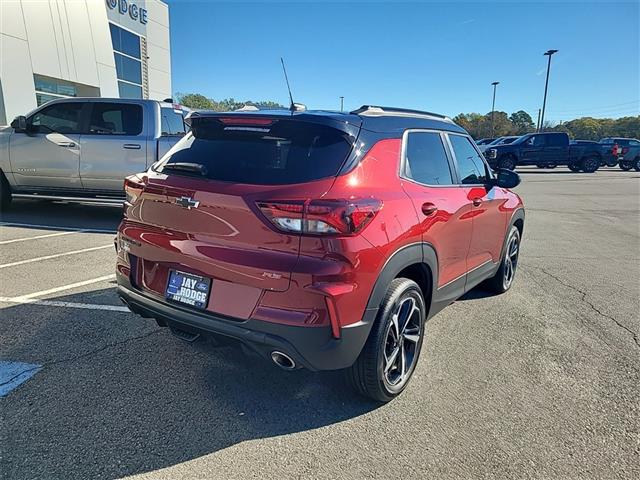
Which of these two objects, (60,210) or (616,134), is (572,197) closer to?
(60,210)

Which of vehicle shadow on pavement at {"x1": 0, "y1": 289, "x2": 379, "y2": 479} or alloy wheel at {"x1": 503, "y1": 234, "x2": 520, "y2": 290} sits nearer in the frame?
vehicle shadow on pavement at {"x1": 0, "y1": 289, "x2": 379, "y2": 479}

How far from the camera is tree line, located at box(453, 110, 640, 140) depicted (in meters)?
66.9

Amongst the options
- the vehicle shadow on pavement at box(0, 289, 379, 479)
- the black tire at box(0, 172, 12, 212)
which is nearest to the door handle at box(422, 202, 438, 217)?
the vehicle shadow on pavement at box(0, 289, 379, 479)

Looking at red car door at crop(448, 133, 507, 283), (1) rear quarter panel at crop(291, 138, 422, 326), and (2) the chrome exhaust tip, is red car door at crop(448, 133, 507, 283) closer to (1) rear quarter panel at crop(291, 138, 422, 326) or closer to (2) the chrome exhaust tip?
(1) rear quarter panel at crop(291, 138, 422, 326)

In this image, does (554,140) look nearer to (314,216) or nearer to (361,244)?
(361,244)

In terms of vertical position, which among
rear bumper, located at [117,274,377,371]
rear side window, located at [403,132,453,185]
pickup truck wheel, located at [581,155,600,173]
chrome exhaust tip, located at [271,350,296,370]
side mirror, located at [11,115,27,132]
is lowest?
pickup truck wheel, located at [581,155,600,173]

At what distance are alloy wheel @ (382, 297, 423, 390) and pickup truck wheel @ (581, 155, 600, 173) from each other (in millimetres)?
26819

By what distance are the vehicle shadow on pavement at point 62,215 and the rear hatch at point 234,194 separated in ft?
16.6

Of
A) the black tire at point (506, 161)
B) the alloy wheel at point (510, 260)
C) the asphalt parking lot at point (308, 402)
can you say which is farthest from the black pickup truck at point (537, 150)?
the asphalt parking lot at point (308, 402)

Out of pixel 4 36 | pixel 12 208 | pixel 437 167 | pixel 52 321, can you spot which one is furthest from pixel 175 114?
pixel 4 36

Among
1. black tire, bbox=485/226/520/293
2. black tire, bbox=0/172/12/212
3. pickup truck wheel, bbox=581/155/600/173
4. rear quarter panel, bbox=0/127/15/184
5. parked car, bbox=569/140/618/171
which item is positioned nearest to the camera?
black tire, bbox=485/226/520/293

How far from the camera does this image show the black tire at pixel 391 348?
256 centimetres

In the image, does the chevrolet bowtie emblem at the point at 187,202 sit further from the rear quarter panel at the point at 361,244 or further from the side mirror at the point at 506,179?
the side mirror at the point at 506,179

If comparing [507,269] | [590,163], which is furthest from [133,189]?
[590,163]
